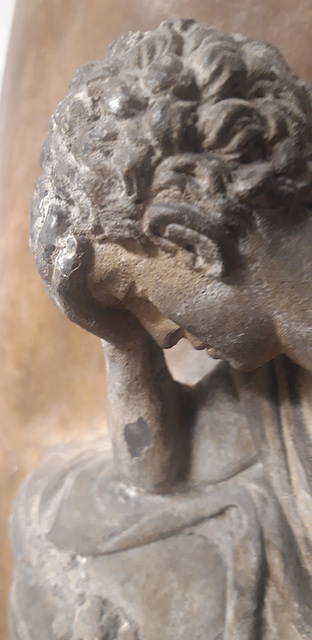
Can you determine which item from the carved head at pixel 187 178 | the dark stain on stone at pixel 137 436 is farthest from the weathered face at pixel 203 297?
the dark stain on stone at pixel 137 436

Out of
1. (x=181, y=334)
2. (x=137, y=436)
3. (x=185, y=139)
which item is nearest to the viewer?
(x=185, y=139)

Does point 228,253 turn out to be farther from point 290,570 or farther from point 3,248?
point 3,248

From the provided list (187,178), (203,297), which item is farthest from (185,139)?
(203,297)

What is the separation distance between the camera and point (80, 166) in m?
0.41

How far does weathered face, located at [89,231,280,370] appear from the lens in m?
0.43

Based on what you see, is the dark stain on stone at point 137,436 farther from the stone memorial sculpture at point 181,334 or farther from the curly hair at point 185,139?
the curly hair at point 185,139

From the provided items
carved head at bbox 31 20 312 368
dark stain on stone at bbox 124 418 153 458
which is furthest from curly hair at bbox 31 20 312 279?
dark stain on stone at bbox 124 418 153 458

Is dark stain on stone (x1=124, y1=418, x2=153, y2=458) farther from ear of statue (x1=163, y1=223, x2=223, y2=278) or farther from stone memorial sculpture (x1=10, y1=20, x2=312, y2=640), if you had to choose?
ear of statue (x1=163, y1=223, x2=223, y2=278)

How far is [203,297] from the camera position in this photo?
43 cm

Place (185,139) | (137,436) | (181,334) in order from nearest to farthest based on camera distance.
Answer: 1. (185,139)
2. (181,334)
3. (137,436)

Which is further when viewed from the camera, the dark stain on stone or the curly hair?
the dark stain on stone

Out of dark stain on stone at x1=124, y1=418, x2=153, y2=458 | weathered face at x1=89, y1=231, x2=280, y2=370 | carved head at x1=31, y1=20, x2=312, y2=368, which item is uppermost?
carved head at x1=31, y1=20, x2=312, y2=368

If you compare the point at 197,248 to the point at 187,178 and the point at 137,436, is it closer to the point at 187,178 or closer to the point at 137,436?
the point at 187,178

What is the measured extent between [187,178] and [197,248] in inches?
2.2
